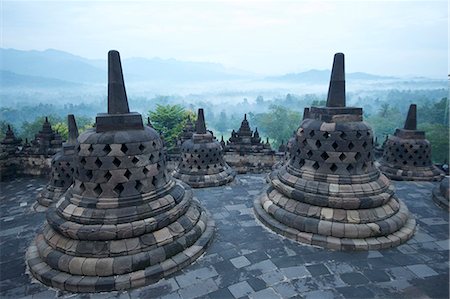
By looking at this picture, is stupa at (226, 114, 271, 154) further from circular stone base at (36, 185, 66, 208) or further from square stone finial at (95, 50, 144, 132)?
square stone finial at (95, 50, 144, 132)

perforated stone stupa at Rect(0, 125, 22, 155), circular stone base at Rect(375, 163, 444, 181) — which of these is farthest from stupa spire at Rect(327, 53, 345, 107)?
perforated stone stupa at Rect(0, 125, 22, 155)

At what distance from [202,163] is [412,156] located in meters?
9.31

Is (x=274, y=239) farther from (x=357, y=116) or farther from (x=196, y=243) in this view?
(x=357, y=116)

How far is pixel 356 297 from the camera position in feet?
15.5

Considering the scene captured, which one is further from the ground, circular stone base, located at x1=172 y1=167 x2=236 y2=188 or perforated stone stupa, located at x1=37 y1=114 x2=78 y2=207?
perforated stone stupa, located at x1=37 y1=114 x2=78 y2=207

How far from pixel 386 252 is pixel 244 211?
12.4 ft

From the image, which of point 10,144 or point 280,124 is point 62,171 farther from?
point 280,124

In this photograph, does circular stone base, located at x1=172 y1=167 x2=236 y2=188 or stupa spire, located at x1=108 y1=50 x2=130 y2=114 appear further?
circular stone base, located at x1=172 y1=167 x2=236 y2=188

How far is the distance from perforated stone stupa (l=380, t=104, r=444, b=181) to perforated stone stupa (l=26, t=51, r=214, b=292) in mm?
10005

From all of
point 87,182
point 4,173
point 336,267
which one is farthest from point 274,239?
point 4,173

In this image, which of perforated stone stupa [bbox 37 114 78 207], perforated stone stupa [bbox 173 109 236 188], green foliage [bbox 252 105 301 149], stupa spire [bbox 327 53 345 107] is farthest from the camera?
green foliage [bbox 252 105 301 149]

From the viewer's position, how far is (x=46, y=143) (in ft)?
49.4

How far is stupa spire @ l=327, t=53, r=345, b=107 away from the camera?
716cm

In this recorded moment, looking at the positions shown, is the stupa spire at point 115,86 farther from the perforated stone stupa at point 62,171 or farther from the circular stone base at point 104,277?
the perforated stone stupa at point 62,171
